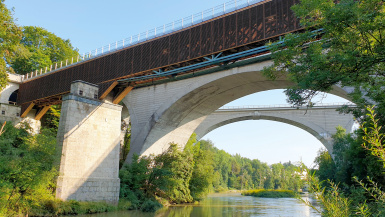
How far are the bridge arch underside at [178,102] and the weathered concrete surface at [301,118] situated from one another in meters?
11.9

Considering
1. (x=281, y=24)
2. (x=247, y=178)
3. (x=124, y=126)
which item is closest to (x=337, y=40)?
(x=281, y=24)

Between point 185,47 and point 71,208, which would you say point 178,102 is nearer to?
point 185,47

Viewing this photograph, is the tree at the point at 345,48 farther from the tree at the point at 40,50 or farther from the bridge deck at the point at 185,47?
the tree at the point at 40,50

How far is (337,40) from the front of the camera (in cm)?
745

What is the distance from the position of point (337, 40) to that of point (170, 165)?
55.8 ft

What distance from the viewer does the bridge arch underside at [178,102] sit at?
20.4 meters

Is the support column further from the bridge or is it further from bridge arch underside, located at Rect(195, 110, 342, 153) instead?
bridge arch underside, located at Rect(195, 110, 342, 153)

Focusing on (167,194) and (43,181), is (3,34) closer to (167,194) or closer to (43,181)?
(43,181)

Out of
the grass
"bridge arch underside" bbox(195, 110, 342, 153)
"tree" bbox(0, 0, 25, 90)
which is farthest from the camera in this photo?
"bridge arch underside" bbox(195, 110, 342, 153)

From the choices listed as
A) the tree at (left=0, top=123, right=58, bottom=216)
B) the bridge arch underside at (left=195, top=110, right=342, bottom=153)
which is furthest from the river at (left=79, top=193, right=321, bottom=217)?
the bridge arch underside at (left=195, top=110, right=342, bottom=153)

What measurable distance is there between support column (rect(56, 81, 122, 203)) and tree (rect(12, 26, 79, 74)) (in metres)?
20.4

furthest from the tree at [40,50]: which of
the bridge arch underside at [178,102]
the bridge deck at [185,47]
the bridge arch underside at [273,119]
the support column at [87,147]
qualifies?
the support column at [87,147]

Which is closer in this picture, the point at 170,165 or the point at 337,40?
the point at 337,40

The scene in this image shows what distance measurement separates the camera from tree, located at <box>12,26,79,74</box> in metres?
36.4
